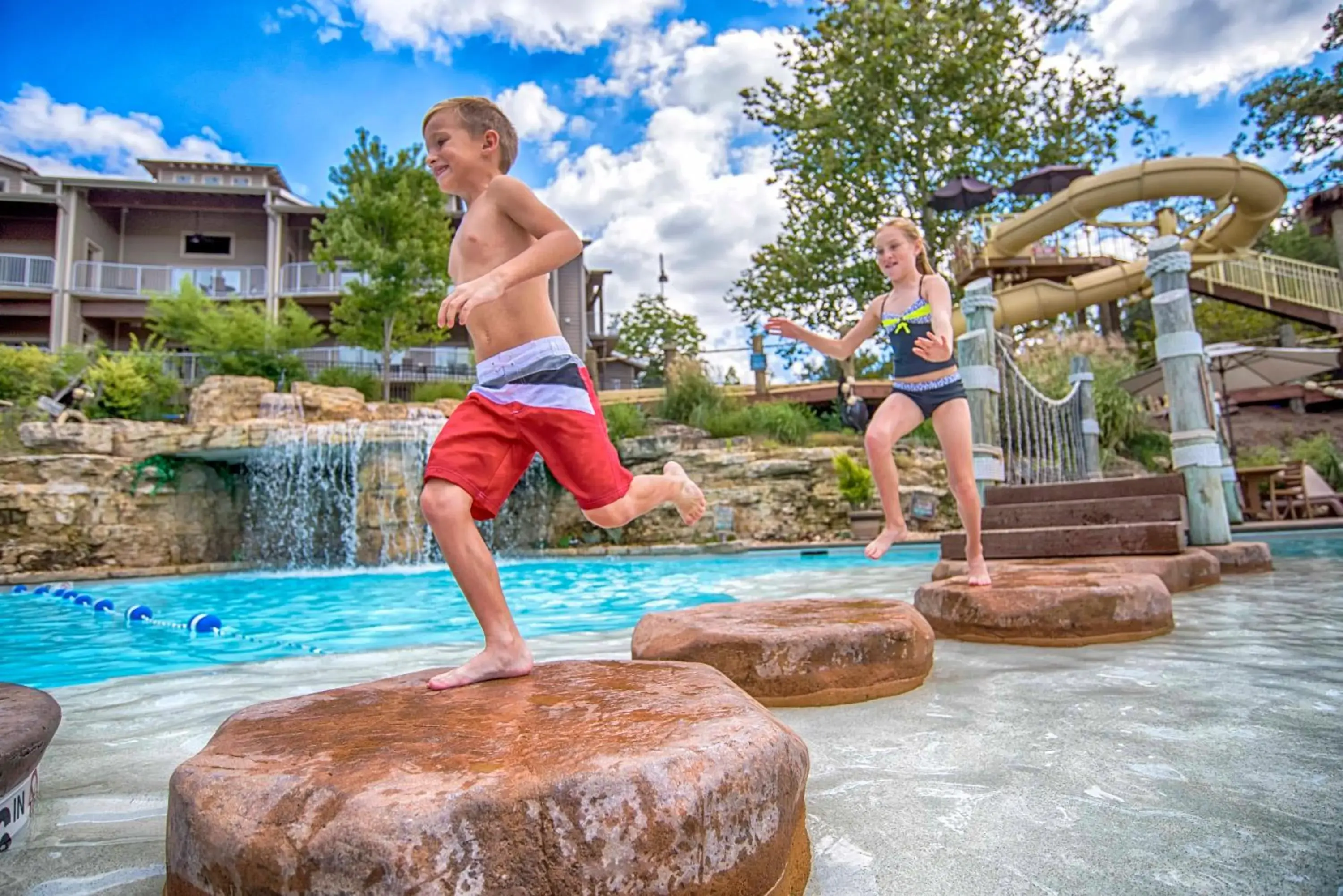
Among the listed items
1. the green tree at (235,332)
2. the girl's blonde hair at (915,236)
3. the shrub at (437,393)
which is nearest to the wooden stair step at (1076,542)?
the girl's blonde hair at (915,236)

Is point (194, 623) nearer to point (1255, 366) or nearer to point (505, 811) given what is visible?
point (505, 811)

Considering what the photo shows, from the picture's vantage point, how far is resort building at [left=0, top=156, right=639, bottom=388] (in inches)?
899

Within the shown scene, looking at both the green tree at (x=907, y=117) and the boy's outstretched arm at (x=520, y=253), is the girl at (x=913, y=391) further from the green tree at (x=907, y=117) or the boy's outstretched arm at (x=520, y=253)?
the green tree at (x=907, y=117)

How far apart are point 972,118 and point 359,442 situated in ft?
55.9

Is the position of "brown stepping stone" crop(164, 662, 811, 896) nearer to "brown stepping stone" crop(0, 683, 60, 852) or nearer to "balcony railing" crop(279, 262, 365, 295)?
"brown stepping stone" crop(0, 683, 60, 852)

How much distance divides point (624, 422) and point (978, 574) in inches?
451

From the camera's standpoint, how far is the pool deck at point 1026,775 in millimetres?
1248

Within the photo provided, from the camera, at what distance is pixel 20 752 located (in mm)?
1428

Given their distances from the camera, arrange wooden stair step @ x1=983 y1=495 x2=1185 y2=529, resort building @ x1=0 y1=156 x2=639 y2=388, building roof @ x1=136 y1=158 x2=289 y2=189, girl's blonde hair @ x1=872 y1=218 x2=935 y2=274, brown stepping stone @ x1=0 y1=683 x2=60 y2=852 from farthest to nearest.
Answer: building roof @ x1=136 y1=158 x2=289 y2=189, resort building @ x1=0 y1=156 x2=639 y2=388, wooden stair step @ x1=983 y1=495 x2=1185 y2=529, girl's blonde hair @ x1=872 y1=218 x2=935 y2=274, brown stepping stone @ x1=0 y1=683 x2=60 y2=852

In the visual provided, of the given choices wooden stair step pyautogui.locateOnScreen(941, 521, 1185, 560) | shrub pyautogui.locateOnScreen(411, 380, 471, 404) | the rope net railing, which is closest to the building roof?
shrub pyautogui.locateOnScreen(411, 380, 471, 404)

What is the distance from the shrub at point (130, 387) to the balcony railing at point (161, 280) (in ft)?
26.7

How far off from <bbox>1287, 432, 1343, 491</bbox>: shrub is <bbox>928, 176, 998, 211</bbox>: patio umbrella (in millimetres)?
7934

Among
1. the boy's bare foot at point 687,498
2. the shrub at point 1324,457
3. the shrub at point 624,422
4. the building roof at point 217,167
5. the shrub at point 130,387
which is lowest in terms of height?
the boy's bare foot at point 687,498

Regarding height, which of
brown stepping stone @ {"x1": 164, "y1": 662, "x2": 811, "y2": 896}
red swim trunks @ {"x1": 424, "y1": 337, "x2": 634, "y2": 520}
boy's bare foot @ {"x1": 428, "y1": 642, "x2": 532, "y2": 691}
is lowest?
brown stepping stone @ {"x1": 164, "y1": 662, "x2": 811, "y2": 896}
